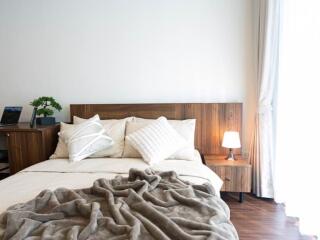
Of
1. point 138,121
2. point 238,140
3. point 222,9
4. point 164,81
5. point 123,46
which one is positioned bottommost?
point 238,140

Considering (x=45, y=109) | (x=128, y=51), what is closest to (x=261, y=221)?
(x=128, y=51)

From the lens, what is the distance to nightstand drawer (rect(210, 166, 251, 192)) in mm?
2643

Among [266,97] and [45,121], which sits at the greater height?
[266,97]

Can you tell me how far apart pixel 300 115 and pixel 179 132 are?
115cm

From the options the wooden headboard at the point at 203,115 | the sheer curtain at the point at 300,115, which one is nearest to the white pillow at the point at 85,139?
the wooden headboard at the point at 203,115

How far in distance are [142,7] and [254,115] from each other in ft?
6.01

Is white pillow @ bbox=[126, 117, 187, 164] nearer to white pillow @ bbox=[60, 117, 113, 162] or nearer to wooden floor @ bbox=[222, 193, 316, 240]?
white pillow @ bbox=[60, 117, 113, 162]

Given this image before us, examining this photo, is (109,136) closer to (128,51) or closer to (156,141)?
(156,141)

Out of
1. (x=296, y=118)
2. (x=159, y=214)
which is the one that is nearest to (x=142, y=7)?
(x=296, y=118)

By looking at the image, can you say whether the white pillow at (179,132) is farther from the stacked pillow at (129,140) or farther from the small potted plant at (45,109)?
the small potted plant at (45,109)

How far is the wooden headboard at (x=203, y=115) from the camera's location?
9.53 feet

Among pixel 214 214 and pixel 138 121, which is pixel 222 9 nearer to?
pixel 138 121

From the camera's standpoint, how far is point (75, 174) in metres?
2.12

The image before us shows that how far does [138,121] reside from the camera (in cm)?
288
